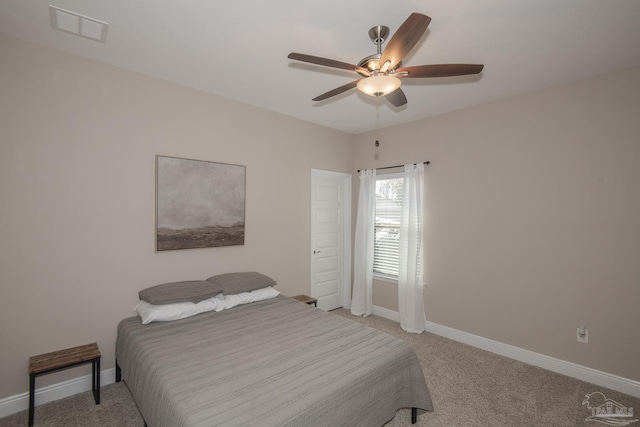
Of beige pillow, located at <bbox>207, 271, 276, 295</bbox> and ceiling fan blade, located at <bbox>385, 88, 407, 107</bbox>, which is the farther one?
beige pillow, located at <bbox>207, 271, 276, 295</bbox>

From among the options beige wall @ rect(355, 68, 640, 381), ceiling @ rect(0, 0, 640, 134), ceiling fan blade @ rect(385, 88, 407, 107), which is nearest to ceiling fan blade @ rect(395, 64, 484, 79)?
ceiling fan blade @ rect(385, 88, 407, 107)

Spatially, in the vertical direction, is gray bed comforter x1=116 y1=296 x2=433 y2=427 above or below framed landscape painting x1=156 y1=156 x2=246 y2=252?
below

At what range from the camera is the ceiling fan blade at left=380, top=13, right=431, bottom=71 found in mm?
1413

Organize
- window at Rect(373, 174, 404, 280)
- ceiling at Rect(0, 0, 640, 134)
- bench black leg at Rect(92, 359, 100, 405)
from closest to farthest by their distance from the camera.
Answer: ceiling at Rect(0, 0, 640, 134)
bench black leg at Rect(92, 359, 100, 405)
window at Rect(373, 174, 404, 280)

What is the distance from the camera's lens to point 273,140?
3832mm

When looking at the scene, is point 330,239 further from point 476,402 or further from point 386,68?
point 386,68

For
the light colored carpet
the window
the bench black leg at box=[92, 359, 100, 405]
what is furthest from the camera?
the window

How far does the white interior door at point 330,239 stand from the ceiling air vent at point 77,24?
272cm

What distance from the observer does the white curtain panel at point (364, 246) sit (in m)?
4.48

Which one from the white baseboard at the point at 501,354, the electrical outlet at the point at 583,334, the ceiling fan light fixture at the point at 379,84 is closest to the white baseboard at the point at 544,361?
the white baseboard at the point at 501,354

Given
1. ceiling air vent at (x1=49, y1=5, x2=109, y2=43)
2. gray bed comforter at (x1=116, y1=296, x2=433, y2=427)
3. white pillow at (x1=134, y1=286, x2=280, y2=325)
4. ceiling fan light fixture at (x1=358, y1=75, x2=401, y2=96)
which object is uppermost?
ceiling air vent at (x1=49, y1=5, x2=109, y2=43)

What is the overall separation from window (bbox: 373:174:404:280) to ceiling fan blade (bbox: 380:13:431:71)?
103 inches

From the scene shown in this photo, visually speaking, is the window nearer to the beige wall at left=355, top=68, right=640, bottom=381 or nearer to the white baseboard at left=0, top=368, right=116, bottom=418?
the beige wall at left=355, top=68, right=640, bottom=381

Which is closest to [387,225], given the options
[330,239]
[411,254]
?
[411,254]
